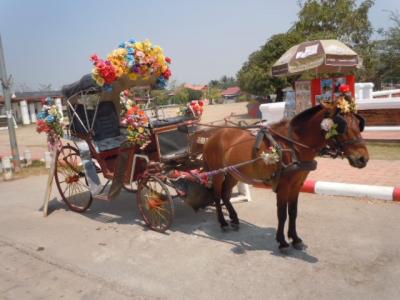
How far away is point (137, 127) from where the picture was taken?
18.5 ft

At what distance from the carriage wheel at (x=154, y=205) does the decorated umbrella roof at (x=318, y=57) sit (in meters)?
7.39

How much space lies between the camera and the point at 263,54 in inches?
1053

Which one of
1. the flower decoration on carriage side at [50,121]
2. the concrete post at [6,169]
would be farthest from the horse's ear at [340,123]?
the concrete post at [6,169]

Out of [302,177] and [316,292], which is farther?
[302,177]

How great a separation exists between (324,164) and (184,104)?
13.0 ft

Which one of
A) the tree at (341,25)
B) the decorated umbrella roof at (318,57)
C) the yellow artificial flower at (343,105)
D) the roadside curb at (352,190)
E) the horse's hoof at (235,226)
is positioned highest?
the tree at (341,25)

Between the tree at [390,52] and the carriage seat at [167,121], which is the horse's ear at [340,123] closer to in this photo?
the carriage seat at [167,121]

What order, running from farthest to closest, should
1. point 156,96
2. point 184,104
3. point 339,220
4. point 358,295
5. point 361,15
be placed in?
point 361,15
point 156,96
point 184,104
point 339,220
point 358,295

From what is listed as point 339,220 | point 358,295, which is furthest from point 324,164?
point 358,295

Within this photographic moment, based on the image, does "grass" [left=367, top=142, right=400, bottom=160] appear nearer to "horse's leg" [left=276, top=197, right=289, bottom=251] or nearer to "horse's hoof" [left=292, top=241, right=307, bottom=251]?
"horse's hoof" [left=292, top=241, right=307, bottom=251]

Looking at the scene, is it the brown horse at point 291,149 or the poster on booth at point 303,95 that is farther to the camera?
the poster on booth at point 303,95

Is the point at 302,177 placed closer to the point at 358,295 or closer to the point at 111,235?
the point at 358,295

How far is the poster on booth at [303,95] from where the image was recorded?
12.0 meters

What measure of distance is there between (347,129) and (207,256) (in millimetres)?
2188
